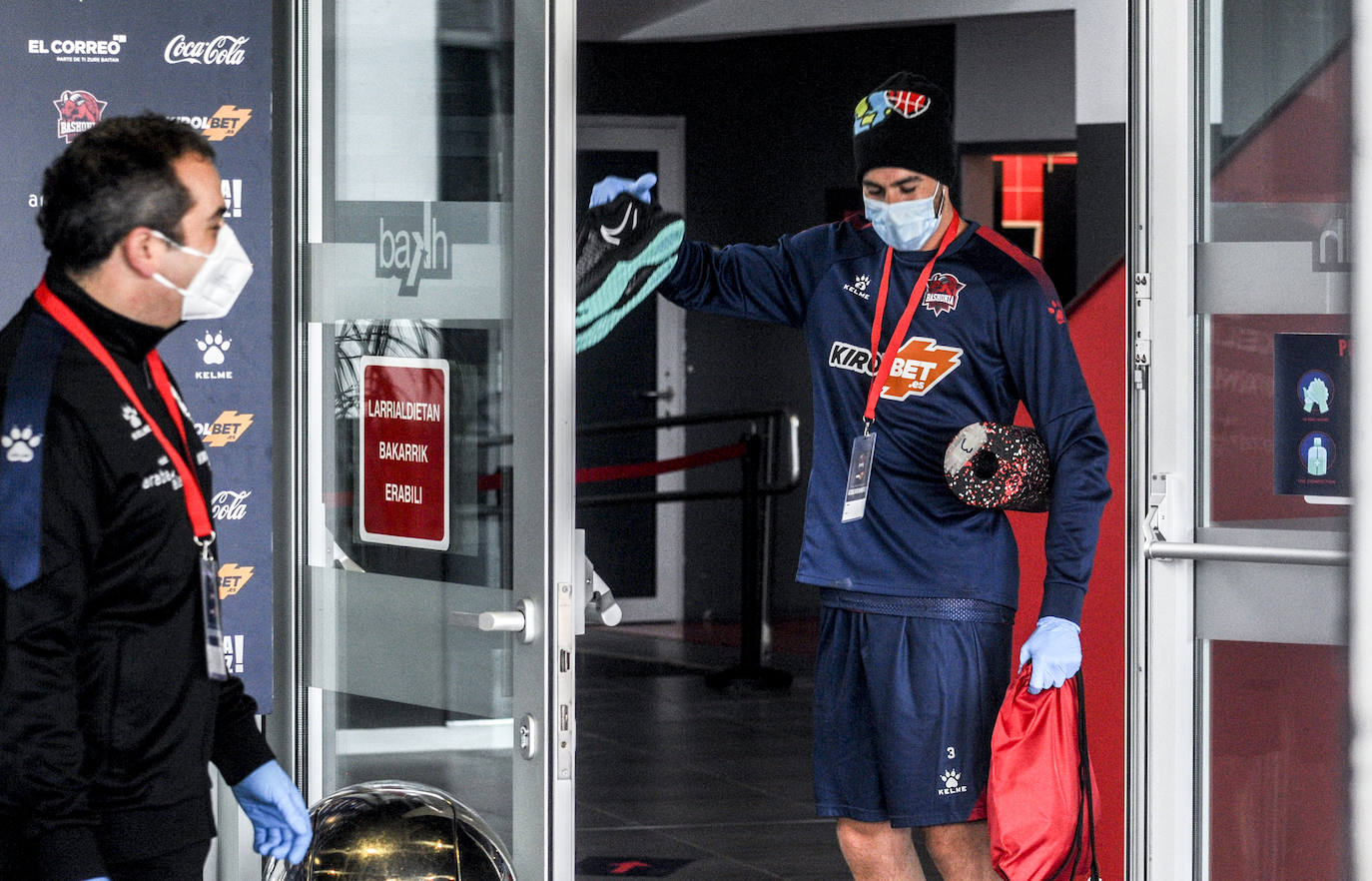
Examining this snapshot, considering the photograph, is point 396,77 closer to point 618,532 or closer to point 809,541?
point 809,541

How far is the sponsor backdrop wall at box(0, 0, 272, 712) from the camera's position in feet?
9.53

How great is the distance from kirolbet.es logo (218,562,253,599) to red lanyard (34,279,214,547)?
1162 mm

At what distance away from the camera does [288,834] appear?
204 centimetres

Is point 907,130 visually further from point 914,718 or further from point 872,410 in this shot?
point 914,718

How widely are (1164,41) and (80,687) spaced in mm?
1901

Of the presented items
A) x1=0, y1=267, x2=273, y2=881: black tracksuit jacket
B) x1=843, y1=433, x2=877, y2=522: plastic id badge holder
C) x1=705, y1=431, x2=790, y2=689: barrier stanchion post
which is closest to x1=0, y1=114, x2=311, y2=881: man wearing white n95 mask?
x1=0, y1=267, x2=273, y2=881: black tracksuit jacket

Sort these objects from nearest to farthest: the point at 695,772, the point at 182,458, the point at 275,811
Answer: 1. the point at 182,458
2. the point at 275,811
3. the point at 695,772

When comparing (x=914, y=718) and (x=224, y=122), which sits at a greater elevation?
(x=224, y=122)

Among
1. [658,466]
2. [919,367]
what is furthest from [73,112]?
[658,466]

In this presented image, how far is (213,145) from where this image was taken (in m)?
2.92

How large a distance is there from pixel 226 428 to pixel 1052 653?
1.49 m

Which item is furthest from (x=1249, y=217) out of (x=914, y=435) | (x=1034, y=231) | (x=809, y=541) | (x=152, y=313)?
(x=1034, y=231)

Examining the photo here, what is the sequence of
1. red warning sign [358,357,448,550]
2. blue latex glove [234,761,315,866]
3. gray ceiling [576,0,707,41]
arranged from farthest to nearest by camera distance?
gray ceiling [576,0,707,41]
red warning sign [358,357,448,550]
blue latex glove [234,761,315,866]

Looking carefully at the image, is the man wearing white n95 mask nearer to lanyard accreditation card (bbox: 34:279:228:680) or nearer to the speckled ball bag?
lanyard accreditation card (bbox: 34:279:228:680)
